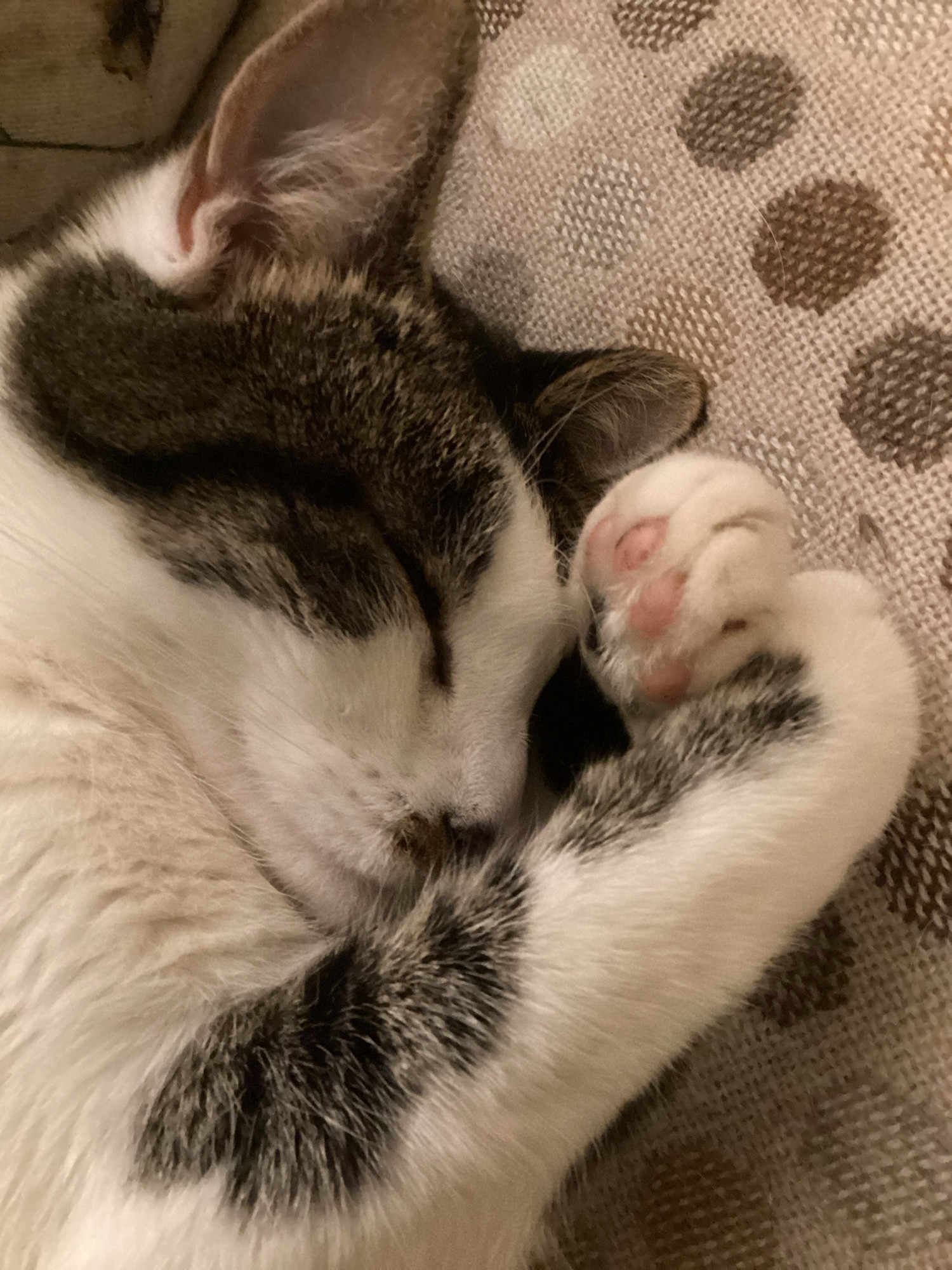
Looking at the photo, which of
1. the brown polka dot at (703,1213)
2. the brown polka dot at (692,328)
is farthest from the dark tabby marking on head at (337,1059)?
the brown polka dot at (692,328)

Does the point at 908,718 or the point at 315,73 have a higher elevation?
the point at 315,73

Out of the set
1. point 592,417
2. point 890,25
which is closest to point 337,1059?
point 592,417

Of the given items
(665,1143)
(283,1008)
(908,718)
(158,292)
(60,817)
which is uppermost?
(158,292)

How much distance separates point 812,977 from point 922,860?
105 millimetres

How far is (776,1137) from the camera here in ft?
2.16

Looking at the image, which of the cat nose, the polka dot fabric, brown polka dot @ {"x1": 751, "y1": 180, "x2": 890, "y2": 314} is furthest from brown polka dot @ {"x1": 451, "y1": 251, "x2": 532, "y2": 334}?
the cat nose

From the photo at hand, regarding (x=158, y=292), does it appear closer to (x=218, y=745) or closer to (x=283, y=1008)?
(x=218, y=745)

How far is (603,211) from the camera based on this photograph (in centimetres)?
104

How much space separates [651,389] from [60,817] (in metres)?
0.53

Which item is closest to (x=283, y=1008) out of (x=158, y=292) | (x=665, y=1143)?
(x=665, y=1143)

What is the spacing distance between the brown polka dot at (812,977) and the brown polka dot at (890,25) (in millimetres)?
720

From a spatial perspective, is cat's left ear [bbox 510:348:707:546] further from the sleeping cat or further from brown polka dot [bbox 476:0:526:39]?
brown polka dot [bbox 476:0:526:39]

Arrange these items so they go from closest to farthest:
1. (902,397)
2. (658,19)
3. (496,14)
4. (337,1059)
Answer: (337,1059)
(902,397)
(658,19)
(496,14)

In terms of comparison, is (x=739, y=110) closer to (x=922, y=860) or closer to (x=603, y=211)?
(x=603, y=211)
